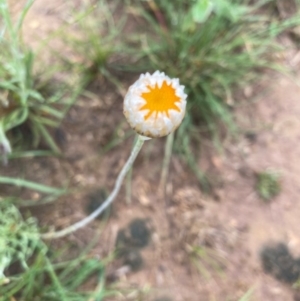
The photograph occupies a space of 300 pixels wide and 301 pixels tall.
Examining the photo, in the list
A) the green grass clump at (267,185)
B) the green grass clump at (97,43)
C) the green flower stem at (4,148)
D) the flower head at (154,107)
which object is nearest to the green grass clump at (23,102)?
the green flower stem at (4,148)

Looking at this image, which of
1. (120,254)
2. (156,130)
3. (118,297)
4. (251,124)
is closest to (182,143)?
(251,124)

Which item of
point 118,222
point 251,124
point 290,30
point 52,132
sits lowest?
point 118,222

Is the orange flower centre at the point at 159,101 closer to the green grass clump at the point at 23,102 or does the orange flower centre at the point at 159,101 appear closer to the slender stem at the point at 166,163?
the green grass clump at the point at 23,102

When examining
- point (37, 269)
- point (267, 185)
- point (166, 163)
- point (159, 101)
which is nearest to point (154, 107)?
point (159, 101)

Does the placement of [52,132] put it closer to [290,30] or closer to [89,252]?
[89,252]

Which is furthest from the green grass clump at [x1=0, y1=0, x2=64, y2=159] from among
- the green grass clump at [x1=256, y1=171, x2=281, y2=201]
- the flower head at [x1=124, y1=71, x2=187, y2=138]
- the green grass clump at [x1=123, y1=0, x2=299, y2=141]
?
the green grass clump at [x1=256, y1=171, x2=281, y2=201]
